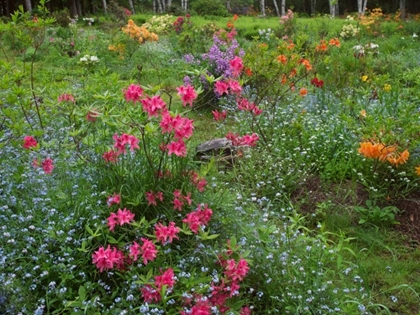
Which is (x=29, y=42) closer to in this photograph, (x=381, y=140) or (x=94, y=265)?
(x=94, y=265)

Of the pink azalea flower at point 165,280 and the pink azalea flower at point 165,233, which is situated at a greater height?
the pink azalea flower at point 165,233

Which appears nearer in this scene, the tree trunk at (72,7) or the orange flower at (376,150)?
the orange flower at (376,150)

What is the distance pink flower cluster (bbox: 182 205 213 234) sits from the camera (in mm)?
2629

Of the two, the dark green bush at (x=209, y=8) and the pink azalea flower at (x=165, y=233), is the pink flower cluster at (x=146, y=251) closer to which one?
the pink azalea flower at (x=165, y=233)

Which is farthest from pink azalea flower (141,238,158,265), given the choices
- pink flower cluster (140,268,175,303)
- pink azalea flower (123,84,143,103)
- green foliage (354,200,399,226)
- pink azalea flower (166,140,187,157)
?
green foliage (354,200,399,226)

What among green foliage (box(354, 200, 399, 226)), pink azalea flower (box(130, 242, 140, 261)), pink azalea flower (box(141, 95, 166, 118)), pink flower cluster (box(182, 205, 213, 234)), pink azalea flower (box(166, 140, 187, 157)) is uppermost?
pink azalea flower (box(141, 95, 166, 118))

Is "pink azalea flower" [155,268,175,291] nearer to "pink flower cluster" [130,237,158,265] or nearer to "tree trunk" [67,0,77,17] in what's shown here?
"pink flower cluster" [130,237,158,265]

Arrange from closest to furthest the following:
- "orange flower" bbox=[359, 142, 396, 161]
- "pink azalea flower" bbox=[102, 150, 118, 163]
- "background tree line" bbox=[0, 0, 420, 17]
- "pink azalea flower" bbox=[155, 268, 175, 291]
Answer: "pink azalea flower" bbox=[155, 268, 175, 291] → "pink azalea flower" bbox=[102, 150, 118, 163] → "orange flower" bbox=[359, 142, 396, 161] → "background tree line" bbox=[0, 0, 420, 17]

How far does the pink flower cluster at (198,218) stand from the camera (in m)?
2.63

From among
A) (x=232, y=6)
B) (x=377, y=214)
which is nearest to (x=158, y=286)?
(x=377, y=214)

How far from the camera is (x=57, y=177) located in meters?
3.34

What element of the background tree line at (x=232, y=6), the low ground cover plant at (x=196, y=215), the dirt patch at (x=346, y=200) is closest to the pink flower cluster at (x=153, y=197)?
the low ground cover plant at (x=196, y=215)

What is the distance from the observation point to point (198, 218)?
8.78ft

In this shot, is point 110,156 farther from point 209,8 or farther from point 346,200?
point 209,8
